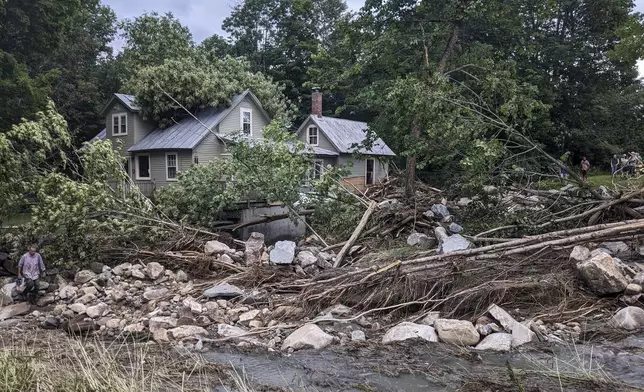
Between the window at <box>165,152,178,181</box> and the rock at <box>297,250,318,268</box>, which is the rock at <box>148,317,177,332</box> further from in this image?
the window at <box>165,152,178,181</box>

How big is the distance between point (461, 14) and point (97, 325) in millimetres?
12861

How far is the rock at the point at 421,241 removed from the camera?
10570 millimetres

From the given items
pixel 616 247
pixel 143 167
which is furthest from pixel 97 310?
pixel 143 167

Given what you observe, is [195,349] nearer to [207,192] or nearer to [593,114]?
[207,192]

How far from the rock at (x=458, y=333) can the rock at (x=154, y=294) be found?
506 cm

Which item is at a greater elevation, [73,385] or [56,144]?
[56,144]

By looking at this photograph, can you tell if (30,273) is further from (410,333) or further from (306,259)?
(410,333)

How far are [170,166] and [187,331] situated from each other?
15334mm

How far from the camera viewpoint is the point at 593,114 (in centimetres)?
2769

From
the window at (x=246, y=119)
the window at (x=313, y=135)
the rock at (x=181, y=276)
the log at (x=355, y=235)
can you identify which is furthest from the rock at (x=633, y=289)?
the window at (x=313, y=135)

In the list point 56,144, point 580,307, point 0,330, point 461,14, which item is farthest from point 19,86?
point 580,307

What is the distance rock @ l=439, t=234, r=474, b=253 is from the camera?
A: 8.91m

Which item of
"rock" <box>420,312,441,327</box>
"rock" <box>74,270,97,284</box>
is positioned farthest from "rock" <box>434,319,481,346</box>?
"rock" <box>74,270,97,284</box>

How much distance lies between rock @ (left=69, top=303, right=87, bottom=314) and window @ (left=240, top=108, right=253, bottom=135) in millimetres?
14854
